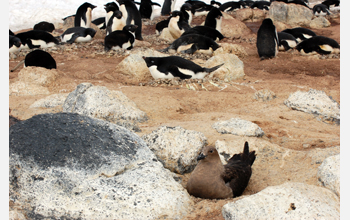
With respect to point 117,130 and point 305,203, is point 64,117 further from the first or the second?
point 305,203

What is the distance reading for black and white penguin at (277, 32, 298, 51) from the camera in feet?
34.4

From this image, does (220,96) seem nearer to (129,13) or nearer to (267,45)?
(267,45)

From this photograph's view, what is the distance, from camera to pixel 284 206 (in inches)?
104

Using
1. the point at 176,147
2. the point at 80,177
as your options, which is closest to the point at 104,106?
the point at 176,147

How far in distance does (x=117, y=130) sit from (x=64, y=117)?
1.56 ft

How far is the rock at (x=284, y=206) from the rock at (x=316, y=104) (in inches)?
109

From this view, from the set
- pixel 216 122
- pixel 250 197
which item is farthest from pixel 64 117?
pixel 216 122

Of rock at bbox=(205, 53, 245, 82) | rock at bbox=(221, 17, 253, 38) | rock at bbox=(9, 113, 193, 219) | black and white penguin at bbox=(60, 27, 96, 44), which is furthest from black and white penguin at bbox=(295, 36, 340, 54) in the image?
rock at bbox=(9, 113, 193, 219)

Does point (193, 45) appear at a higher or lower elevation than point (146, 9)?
higher

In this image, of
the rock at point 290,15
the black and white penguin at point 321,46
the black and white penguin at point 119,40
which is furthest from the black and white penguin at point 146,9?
the black and white penguin at point 321,46

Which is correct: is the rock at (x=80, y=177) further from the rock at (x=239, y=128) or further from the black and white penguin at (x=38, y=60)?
the black and white penguin at (x=38, y=60)

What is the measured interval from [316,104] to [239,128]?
172 cm

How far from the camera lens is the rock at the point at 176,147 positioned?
3668 mm

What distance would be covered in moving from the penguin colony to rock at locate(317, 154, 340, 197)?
2.11 feet
